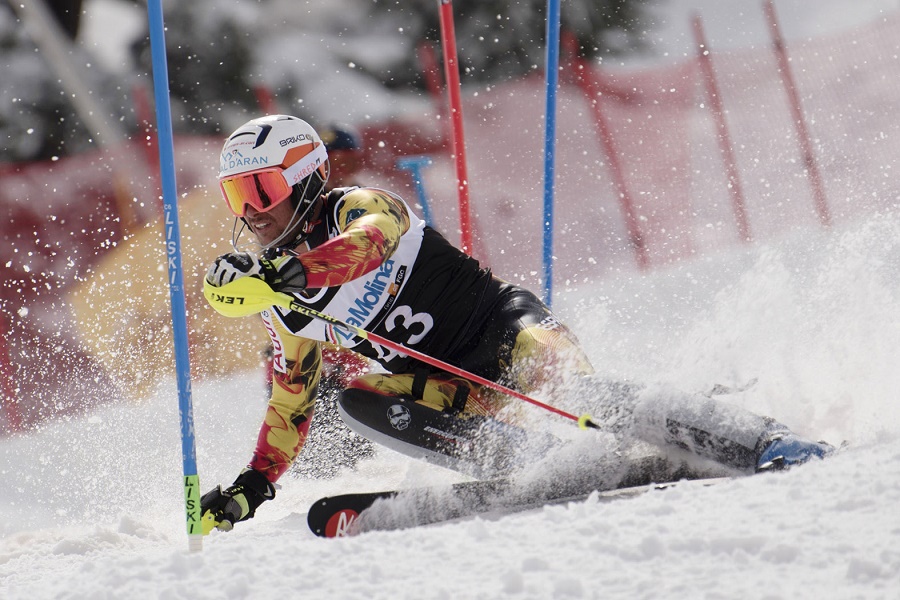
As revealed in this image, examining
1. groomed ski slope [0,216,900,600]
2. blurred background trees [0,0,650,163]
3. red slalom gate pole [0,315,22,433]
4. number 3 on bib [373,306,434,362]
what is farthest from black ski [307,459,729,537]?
blurred background trees [0,0,650,163]

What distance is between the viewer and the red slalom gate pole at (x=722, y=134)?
25.2 feet

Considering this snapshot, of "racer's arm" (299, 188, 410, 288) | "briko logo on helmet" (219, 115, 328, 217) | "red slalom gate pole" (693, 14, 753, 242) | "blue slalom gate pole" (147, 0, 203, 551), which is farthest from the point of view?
"red slalom gate pole" (693, 14, 753, 242)

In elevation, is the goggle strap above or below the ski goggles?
above

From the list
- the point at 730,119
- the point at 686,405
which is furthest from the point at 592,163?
the point at 686,405

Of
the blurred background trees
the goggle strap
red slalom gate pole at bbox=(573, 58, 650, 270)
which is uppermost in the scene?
the blurred background trees

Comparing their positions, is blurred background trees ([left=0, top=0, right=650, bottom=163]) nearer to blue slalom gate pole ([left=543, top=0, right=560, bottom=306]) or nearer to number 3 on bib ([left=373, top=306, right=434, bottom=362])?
blue slalom gate pole ([left=543, top=0, right=560, bottom=306])

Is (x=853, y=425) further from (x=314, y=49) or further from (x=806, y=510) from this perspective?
(x=314, y=49)

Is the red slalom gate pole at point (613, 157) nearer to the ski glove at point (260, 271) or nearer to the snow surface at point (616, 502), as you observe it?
the snow surface at point (616, 502)

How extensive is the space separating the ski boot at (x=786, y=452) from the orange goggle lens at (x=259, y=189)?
1.76 m

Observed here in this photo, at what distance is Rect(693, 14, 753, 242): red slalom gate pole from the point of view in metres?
7.69

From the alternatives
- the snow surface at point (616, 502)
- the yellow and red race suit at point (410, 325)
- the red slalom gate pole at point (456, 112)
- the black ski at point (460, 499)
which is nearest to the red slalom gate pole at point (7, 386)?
the snow surface at point (616, 502)

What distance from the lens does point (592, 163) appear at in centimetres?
793

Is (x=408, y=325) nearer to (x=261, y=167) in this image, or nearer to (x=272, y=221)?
(x=272, y=221)

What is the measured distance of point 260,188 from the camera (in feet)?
10.3
